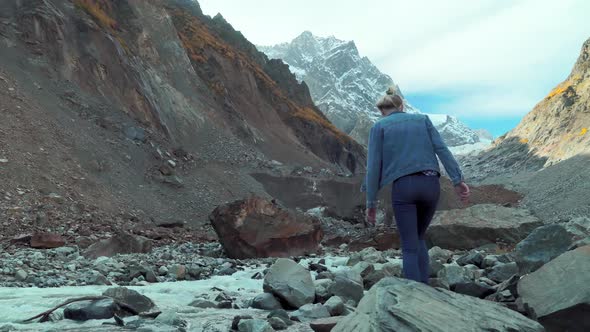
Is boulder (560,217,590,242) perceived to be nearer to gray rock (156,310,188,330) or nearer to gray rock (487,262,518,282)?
gray rock (487,262,518,282)

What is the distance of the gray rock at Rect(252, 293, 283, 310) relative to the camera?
6059 millimetres

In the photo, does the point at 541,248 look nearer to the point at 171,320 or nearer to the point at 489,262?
the point at 489,262

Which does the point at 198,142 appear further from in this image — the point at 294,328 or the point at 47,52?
the point at 294,328

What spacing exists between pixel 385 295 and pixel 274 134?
51347 mm

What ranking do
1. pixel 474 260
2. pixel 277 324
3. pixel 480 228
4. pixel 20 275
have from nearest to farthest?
1. pixel 277 324
2. pixel 20 275
3. pixel 474 260
4. pixel 480 228

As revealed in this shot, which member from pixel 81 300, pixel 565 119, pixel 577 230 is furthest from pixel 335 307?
pixel 565 119

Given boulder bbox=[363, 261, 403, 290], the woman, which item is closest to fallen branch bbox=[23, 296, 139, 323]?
the woman

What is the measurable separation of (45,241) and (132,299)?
7.83 meters

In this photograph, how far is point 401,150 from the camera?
4.86 meters

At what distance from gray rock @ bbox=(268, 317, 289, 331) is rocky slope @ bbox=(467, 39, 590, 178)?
6844cm

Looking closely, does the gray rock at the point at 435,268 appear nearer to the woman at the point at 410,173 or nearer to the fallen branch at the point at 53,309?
the woman at the point at 410,173

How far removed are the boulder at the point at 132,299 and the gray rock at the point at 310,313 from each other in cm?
166

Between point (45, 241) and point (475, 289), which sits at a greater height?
point (45, 241)

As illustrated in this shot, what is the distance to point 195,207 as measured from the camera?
2422 cm
